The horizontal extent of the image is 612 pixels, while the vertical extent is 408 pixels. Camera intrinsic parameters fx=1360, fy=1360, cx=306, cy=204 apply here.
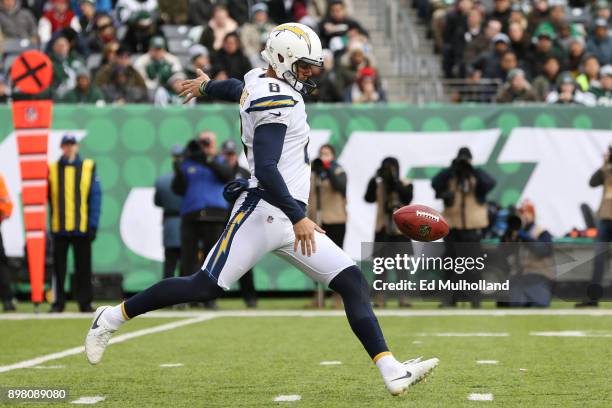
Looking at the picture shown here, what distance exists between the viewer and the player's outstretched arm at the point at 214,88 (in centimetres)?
Result: 726

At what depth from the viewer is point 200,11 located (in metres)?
19.5

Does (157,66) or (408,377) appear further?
(157,66)

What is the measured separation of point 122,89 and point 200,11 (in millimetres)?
3237

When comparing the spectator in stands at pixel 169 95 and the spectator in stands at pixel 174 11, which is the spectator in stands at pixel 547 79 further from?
the spectator in stands at pixel 174 11

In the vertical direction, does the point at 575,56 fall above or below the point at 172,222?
above

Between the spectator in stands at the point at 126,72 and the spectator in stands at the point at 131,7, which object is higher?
the spectator in stands at the point at 131,7

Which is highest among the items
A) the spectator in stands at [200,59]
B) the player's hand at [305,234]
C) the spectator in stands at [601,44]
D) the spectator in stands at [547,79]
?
the spectator in stands at [601,44]

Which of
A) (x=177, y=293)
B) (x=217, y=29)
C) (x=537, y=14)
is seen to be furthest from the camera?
(x=537, y=14)

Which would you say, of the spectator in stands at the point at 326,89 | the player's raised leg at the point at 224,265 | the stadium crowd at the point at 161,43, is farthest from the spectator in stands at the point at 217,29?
the player's raised leg at the point at 224,265

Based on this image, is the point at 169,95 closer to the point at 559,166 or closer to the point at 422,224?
the point at 559,166

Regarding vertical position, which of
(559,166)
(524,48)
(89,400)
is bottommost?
Result: (89,400)

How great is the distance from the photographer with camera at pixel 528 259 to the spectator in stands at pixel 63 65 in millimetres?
5866

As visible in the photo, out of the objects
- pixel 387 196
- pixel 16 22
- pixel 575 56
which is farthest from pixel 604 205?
pixel 16 22

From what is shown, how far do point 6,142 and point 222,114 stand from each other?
2.51m
